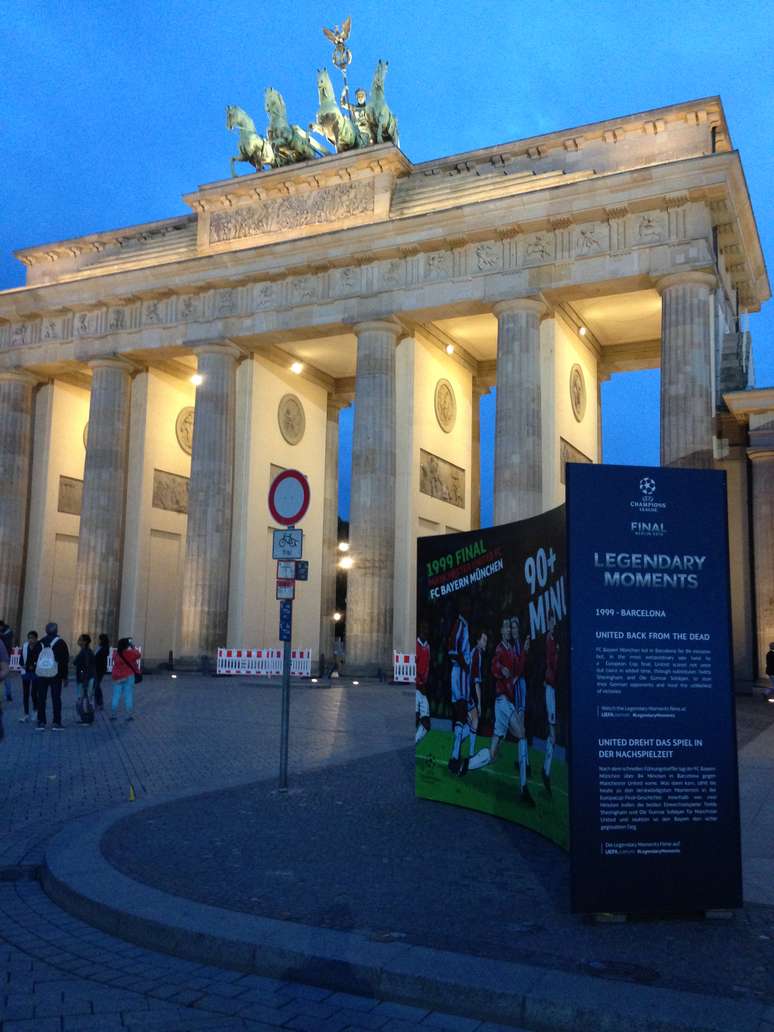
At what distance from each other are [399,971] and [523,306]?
933 inches

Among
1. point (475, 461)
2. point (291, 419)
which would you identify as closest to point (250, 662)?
point (291, 419)

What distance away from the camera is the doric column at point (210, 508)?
29.6m

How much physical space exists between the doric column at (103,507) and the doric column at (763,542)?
63.4ft

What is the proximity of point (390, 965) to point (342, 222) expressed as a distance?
2736 cm

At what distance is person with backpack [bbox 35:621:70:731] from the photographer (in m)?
14.0

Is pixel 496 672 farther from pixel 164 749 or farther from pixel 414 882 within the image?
pixel 164 749

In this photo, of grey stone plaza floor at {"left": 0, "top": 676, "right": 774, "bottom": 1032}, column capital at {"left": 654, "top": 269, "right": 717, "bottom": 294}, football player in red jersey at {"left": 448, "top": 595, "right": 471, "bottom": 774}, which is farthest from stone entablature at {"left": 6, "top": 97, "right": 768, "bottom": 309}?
grey stone plaza floor at {"left": 0, "top": 676, "right": 774, "bottom": 1032}

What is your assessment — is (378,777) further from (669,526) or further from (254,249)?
(254,249)

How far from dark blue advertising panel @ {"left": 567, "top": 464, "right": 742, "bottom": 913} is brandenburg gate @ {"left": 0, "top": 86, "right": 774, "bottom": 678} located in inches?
753

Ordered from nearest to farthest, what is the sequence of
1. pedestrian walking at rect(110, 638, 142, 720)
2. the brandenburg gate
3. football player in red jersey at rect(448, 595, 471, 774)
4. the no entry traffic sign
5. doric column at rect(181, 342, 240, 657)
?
football player in red jersey at rect(448, 595, 471, 774)
the no entry traffic sign
pedestrian walking at rect(110, 638, 142, 720)
the brandenburg gate
doric column at rect(181, 342, 240, 657)

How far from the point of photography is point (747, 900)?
5656 mm

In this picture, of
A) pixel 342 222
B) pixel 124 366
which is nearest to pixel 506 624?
pixel 342 222

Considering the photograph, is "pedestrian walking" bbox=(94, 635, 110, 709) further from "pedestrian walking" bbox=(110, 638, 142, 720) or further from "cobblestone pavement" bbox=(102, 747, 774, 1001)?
"cobblestone pavement" bbox=(102, 747, 774, 1001)

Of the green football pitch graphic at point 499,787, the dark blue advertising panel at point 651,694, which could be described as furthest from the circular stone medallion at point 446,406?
the dark blue advertising panel at point 651,694
